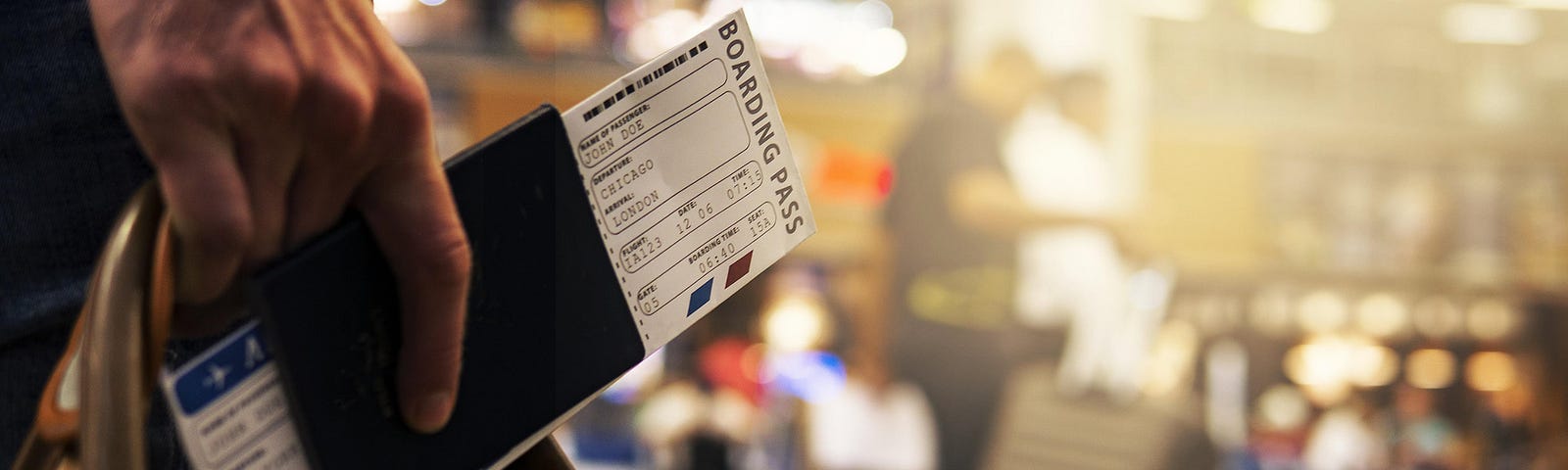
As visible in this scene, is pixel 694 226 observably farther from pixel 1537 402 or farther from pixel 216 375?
pixel 1537 402

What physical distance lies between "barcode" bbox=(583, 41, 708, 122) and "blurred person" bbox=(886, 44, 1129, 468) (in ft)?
9.27

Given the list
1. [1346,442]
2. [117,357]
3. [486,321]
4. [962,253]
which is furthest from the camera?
[1346,442]

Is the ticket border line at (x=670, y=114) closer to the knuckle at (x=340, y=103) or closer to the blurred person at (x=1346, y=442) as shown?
the knuckle at (x=340, y=103)

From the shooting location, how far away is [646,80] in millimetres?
383

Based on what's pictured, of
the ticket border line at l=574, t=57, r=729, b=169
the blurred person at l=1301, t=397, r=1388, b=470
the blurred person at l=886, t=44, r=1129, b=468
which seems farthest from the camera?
the blurred person at l=1301, t=397, r=1388, b=470

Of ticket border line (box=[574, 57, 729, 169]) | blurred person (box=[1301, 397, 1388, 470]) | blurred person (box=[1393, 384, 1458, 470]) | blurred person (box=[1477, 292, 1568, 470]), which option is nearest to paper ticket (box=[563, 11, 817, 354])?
ticket border line (box=[574, 57, 729, 169])

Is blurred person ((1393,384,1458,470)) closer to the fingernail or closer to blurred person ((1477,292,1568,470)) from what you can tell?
blurred person ((1477,292,1568,470))

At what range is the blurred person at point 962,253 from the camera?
3.18 meters

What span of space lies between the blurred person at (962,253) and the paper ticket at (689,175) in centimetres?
281

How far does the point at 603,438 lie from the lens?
3.38 meters

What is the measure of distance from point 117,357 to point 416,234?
0.08m

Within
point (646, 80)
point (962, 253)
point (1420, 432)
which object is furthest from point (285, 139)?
point (1420, 432)

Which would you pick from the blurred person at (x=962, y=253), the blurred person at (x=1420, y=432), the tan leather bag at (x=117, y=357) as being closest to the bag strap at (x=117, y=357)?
the tan leather bag at (x=117, y=357)

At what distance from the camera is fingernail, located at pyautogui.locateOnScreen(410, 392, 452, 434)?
33cm
